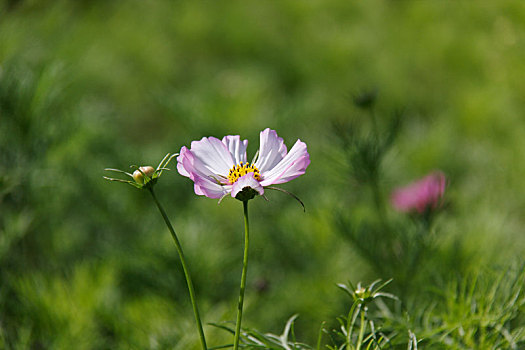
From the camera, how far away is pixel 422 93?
136 cm

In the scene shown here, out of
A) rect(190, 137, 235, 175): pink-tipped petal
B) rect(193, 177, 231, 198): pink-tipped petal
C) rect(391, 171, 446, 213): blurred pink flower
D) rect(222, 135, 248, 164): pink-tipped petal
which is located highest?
rect(391, 171, 446, 213): blurred pink flower

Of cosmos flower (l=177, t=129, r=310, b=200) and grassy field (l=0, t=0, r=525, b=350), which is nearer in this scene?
cosmos flower (l=177, t=129, r=310, b=200)

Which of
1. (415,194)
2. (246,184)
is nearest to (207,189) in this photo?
(246,184)

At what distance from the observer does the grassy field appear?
1.62ft

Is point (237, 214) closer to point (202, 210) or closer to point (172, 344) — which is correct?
point (202, 210)

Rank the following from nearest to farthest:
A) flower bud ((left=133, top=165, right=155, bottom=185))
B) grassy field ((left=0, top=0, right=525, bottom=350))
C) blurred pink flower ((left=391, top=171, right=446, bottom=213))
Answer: flower bud ((left=133, top=165, right=155, bottom=185)) → grassy field ((left=0, top=0, right=525, bottom=350)) → blurred pink flower ((left=391, top=171, right=446, bottom=213))

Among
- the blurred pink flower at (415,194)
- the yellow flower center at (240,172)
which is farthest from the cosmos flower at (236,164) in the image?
the blurred pink flower at (415,194)

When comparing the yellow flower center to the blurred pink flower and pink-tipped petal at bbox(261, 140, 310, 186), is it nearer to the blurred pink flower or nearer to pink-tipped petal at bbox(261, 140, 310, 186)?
pink-tipped petal at bbox(261, 140, 310, 186)

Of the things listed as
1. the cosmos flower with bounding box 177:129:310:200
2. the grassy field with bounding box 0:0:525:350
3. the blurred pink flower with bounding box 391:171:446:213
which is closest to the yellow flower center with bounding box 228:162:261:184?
the cosmos flower with bounding box 177:129:310:200

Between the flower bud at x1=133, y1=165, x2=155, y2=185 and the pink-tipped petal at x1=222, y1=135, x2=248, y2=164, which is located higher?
the pink-tipped petal at x1=222, y1=135, x2=248, y2=164

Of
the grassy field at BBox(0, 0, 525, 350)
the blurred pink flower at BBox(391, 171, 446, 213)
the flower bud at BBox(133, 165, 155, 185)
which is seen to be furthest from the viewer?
the blurred pink flower at BBox(391, 171, 446, 213)

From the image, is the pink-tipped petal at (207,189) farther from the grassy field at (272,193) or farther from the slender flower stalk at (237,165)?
the grassy field at (272,193)

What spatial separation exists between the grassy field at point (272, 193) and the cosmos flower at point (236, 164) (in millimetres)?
130

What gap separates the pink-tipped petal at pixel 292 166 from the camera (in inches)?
9.4
